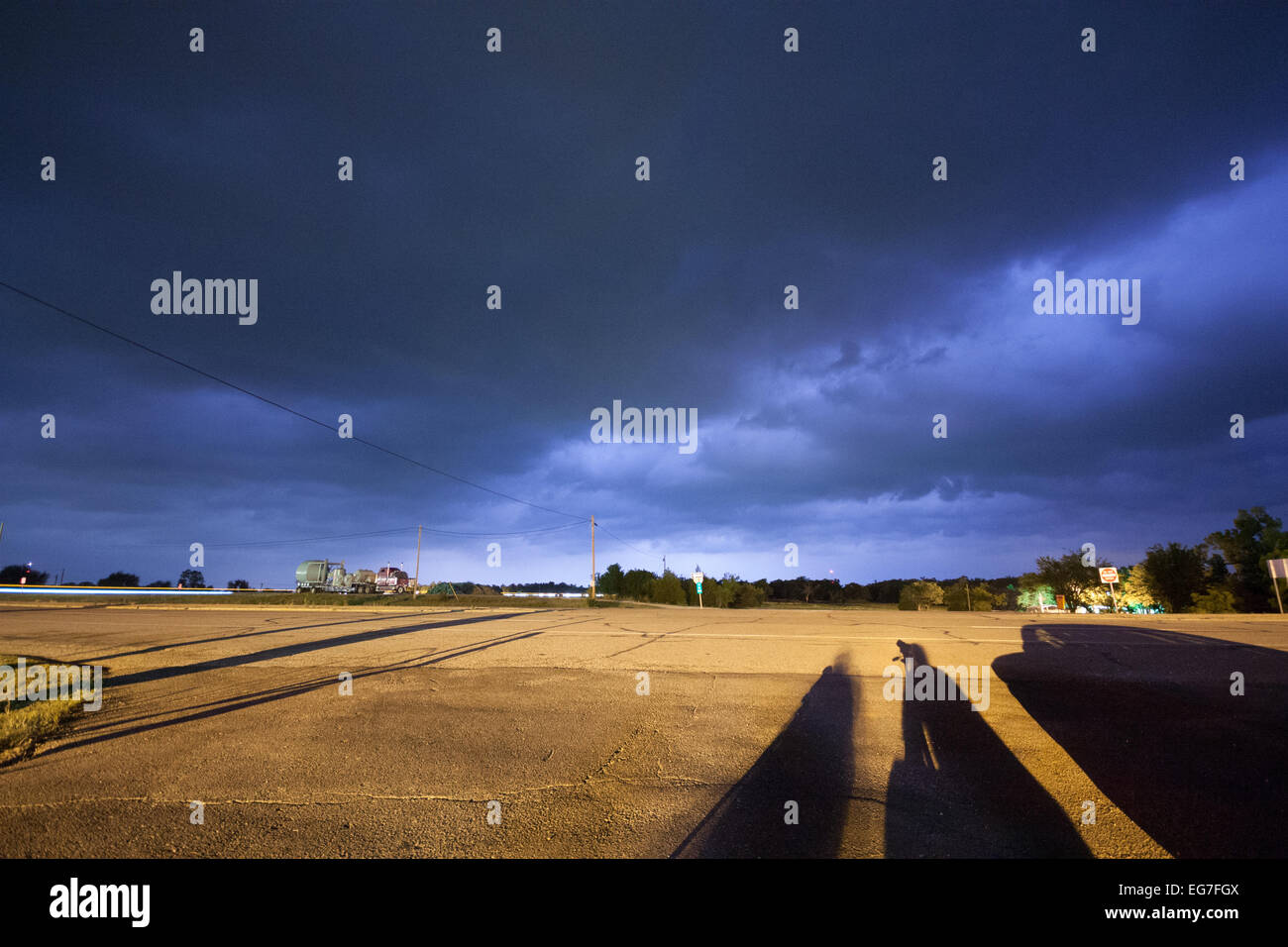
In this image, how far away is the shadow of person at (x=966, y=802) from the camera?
3.67 m

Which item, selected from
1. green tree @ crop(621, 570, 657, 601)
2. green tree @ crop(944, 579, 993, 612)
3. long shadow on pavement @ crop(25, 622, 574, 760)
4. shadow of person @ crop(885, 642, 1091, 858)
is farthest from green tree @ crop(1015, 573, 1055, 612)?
long shadow on pavement @ crop(25, 622, 574, 760)

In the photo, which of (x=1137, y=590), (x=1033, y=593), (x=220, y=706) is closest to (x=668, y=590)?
(x=1033, y=593)

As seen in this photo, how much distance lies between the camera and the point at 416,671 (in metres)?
10.0

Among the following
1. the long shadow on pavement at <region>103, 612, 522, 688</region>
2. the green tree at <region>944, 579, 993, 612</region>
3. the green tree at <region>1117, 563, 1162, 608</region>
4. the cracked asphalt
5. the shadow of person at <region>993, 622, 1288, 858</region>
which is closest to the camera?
the cracked asphalt

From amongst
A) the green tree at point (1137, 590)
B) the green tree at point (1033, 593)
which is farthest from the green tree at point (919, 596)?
the green tree at point (1137, 590)

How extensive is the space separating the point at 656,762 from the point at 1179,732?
246 inches

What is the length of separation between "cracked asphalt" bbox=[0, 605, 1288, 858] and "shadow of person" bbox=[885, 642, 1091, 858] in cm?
2

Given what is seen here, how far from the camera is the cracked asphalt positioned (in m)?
3.79

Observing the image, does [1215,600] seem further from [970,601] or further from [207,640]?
[207,640]

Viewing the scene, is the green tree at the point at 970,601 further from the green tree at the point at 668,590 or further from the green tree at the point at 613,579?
the green tree at the point at 613,579

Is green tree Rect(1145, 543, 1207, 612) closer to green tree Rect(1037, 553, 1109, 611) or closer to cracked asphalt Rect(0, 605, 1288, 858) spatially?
green tree Rect(1037, 553, 1109, 611)
